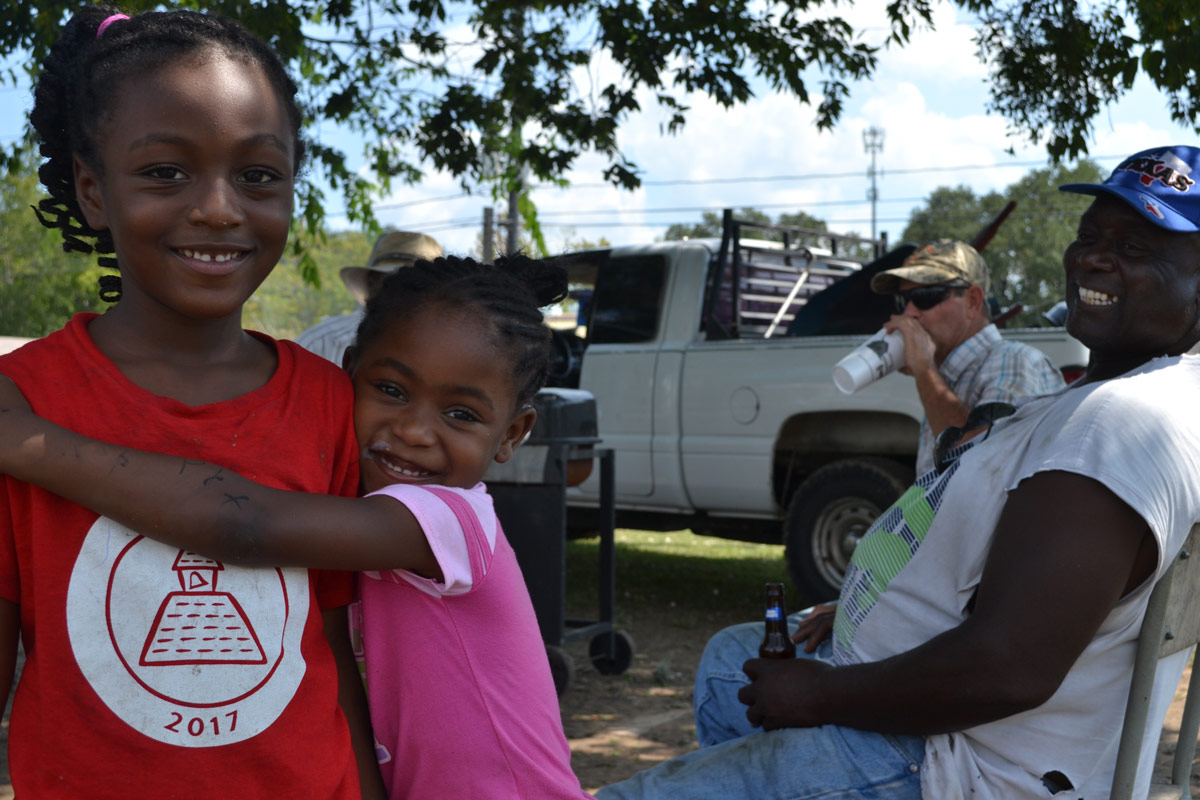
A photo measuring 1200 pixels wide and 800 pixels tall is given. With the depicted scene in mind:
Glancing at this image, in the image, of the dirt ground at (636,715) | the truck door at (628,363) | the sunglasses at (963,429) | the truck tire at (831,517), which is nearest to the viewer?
the sunglasses at (963,429)

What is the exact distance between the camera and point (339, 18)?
705 centimetres

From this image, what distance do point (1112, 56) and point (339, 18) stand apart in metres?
4.41

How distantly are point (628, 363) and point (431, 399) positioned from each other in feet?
20.2

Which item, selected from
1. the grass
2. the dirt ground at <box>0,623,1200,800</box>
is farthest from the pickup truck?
the dirt ground at <box>0,623,1200,800</box>

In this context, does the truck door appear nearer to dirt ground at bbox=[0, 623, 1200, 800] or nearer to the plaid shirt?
dirt ground at bbox=[0, 623, 1200, 800]

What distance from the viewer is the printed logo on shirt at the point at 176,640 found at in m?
1.27

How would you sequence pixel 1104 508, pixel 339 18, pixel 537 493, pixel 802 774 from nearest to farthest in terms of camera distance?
1. pixel 1104 508
2. pixel 802 774
3. pixel 537 493
4. pixel 339 18

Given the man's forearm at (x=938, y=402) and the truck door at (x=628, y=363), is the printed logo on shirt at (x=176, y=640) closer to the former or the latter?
the man's forearm at (x=938, y=402)

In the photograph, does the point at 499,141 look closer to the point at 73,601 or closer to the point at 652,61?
the point at 652,61

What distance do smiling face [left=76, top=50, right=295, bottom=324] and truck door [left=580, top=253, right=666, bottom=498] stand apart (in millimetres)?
6298

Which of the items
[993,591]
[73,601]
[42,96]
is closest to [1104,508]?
[993,591]

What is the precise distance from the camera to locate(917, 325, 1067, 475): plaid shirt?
4430 mm

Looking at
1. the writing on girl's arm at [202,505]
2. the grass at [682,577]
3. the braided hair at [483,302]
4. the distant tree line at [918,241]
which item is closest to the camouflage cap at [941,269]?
the grass at [682,577]

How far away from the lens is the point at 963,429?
2.56 meters
